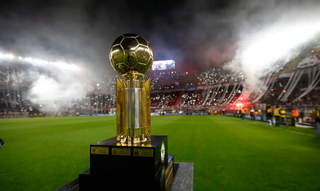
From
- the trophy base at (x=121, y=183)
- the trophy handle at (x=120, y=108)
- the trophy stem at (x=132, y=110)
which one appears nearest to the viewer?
the trophy base at (x=121, y=183)

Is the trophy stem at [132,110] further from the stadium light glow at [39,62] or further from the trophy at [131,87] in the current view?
the stadium light glow at [39,62]

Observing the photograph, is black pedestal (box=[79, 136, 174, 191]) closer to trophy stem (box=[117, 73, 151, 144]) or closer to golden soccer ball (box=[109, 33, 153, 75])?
trophy stem (box=[117, 73, 151, 144])

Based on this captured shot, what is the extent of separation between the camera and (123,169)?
79.8 inches

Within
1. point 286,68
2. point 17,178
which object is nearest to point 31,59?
point 17,178

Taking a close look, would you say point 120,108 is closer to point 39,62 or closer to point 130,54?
point 130,54

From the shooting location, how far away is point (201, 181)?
2.95 meters

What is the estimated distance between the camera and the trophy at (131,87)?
2.32 metres

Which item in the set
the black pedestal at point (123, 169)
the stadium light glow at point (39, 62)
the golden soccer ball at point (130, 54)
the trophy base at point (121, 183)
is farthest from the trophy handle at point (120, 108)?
the stadium light glow at point (39, 62)

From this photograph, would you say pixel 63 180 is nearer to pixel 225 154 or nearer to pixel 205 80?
pixel 225 154

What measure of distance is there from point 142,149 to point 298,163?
13.9 feet

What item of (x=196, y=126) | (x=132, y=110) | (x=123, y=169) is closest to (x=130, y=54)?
(x=132, y=110)

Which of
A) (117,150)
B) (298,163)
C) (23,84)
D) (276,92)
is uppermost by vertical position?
(23,84)

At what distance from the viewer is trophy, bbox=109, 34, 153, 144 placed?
2.32 m

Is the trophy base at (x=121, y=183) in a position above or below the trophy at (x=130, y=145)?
below
